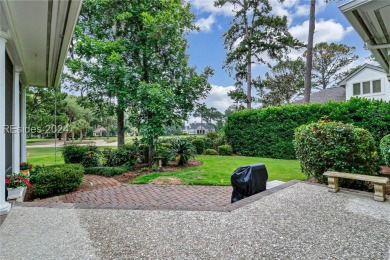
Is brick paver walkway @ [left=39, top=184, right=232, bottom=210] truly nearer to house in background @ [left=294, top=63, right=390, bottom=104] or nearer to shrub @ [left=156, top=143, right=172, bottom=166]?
shrub @ [left=156, top=143, right=172, bottom=166]

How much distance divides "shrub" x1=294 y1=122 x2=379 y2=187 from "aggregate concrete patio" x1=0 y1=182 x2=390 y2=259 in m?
1.11

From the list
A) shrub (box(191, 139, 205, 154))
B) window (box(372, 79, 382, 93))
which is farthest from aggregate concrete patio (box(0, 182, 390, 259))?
window (box(372, 79, 382, 93))

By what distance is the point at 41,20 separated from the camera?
336cm

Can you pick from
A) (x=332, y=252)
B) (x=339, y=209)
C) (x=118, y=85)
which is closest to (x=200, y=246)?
(x=332, y=252)

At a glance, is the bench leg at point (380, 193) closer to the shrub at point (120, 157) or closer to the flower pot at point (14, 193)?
the flower pot at point (14, 193)

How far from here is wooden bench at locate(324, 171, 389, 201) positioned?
3.98 meters

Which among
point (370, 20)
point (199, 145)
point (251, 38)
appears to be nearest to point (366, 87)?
point (251, 38)

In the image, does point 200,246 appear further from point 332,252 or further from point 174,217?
point 332,252

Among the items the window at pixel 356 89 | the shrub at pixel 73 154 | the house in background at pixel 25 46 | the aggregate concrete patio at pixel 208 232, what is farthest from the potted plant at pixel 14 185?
the window at pixel 356 89

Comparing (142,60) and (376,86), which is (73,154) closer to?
(142,60)

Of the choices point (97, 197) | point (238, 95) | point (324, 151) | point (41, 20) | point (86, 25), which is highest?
point (86, 25)

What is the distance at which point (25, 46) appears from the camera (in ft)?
14.9

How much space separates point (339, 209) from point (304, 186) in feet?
4.53

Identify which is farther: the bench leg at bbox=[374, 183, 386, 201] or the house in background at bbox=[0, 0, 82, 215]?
the bench leg at bbox=[374, 183, 386, 201]
